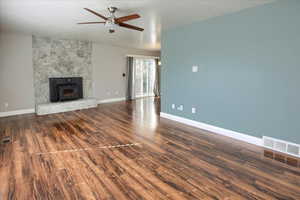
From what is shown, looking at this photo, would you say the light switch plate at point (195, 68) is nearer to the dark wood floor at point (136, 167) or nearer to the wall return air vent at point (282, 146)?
the dark wood floor at point (136, 167)

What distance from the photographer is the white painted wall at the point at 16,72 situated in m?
5.52

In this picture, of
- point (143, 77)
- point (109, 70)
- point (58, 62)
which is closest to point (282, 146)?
point (109, 70)

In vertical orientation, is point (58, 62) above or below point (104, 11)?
below

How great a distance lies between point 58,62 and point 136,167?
5.62 metres

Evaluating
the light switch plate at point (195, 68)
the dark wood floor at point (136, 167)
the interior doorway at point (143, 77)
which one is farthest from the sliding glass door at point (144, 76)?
the dark wood floor at point (136, 167)

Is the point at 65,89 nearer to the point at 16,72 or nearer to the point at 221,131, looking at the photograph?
the point at 16,72

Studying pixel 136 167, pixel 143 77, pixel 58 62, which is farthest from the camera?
pixel 143 77

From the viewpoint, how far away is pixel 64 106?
6.29 metres

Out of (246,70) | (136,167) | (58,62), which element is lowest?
(136,167)

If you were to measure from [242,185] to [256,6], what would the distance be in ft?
10.2

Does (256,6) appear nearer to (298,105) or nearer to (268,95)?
(268,95)

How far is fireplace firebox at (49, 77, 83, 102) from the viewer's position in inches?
255

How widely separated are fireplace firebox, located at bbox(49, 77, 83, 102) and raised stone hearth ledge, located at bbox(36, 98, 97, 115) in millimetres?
350

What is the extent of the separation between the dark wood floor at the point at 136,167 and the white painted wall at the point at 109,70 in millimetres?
3757
